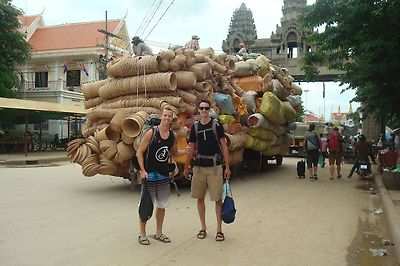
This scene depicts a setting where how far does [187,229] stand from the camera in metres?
6.11

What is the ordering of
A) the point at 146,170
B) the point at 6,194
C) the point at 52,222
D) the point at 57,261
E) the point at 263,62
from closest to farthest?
the point at 57,261 < the point at 146,170 < the point at 52,222 < the point at 6,194 < the point at 263,62

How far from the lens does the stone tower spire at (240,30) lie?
51.5 meters

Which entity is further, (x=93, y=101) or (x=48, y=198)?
(x=93, y=101)

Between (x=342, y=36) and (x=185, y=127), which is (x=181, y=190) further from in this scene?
(x=342, y=36)

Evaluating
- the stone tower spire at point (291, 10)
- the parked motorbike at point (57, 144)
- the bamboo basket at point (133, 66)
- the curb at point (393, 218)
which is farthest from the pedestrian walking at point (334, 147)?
the stone tower spire at point (291, 10)

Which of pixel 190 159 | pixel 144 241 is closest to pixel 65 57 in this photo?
pixel 190 159

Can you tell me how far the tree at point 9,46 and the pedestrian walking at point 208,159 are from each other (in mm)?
23694

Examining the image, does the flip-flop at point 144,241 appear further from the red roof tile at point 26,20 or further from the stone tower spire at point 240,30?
the stone tower spire at point 240,30

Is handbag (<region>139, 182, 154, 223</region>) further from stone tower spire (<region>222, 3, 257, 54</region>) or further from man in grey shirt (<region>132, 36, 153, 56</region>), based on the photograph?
stone tower spire (<region>222, 3, 257, 54</region>)

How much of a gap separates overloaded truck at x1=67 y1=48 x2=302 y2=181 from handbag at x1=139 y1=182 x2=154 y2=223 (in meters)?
2.66

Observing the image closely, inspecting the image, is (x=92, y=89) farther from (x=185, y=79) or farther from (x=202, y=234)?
(x=202, y=234)

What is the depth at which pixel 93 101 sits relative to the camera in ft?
34.4

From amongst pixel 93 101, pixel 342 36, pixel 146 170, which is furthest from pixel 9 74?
pixel 146 170

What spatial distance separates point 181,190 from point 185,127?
1622mm
